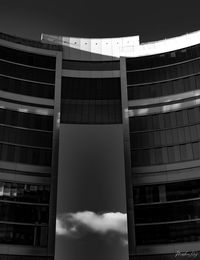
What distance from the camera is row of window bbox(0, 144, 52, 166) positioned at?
42719 millimetres

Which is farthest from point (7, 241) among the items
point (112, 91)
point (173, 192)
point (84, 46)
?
point (84, 46)

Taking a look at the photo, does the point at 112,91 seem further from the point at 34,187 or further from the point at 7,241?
the point at 7,241

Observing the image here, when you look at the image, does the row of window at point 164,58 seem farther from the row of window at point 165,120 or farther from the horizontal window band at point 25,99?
the horizontal window band at point 25,99

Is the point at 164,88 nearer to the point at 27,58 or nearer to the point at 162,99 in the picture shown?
the point at 162,99

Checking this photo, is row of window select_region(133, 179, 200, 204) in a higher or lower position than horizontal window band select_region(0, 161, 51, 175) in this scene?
lower

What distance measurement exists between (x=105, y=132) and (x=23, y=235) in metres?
15.6

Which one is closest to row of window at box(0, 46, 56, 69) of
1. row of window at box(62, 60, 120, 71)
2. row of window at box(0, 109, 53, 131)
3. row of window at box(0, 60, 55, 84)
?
row of window at box(0, 60, 55, 84)

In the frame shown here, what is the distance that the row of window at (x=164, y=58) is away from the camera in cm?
4831

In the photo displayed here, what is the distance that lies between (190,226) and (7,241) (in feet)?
67.8

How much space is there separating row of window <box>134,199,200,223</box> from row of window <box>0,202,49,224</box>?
1107 cm

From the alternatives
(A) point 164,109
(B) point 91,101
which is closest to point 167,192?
(A) point 164,109

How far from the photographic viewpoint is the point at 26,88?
4781 centimetres

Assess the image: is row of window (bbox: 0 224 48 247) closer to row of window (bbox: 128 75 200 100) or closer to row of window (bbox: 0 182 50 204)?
row of window (bbox: 0 182 50 204)

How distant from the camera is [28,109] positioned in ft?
152
